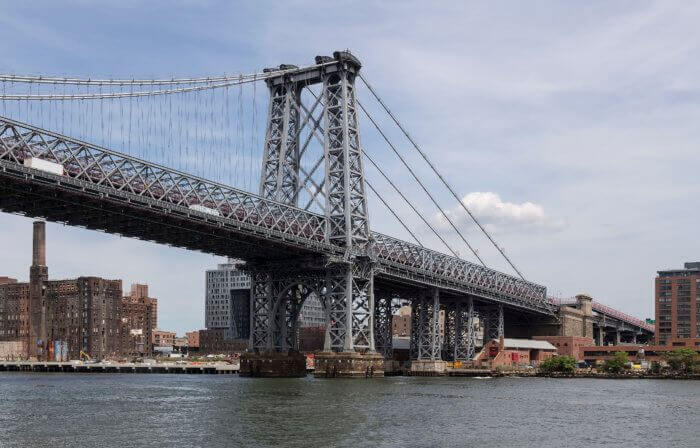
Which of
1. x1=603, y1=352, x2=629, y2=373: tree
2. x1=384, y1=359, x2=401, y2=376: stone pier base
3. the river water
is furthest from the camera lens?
x1=603, y1=352, x2=629, y2=373: tree

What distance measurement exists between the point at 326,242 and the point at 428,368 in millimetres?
41122

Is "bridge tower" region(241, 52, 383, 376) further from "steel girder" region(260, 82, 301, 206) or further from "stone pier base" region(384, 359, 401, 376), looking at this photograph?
"stone pier base" region(384, 359, 401, 376)

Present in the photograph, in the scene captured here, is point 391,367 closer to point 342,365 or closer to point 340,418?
point 342,365

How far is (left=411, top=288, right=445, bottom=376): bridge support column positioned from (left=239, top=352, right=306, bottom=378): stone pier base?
Result: 31502 millimetres

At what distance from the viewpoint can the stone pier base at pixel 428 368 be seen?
146500 millimetres

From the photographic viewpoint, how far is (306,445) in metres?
49.3

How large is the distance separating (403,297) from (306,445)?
108389 millimetres

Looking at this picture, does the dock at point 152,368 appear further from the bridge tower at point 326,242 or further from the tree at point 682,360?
the tree at point 682,360

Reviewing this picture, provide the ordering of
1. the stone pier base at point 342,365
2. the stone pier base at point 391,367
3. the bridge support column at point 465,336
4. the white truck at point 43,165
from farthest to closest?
1. the bridge support column at point 465,336
2. the stone pier base at point 391,367
3. the stone pier base at point 342,365
4. the white truck at point 43,165

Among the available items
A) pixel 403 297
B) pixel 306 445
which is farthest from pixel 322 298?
pixel 306 445

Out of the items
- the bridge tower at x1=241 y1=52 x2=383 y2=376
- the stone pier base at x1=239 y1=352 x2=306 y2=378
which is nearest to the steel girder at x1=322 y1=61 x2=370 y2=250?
the bridge tower at x1=241 y1=52 x2=383 y2=376

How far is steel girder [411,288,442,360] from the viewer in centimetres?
14838

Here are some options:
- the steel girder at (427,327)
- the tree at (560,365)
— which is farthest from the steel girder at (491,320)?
the steel girder at (427,327)

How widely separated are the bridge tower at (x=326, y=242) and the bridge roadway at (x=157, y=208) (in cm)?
216
